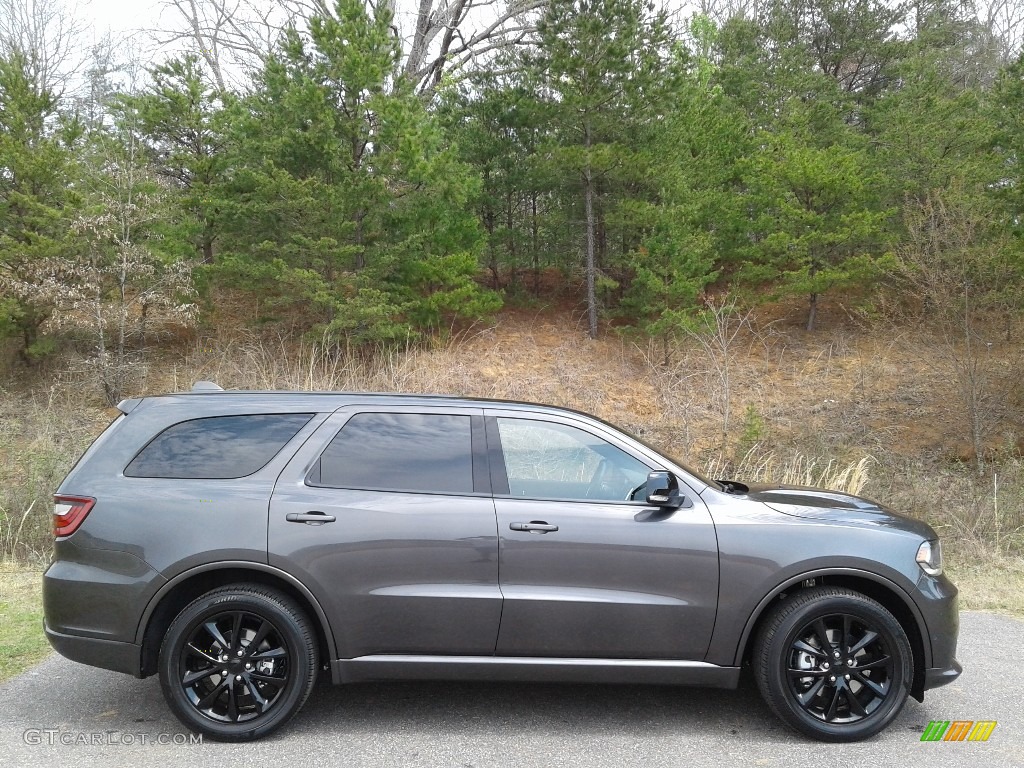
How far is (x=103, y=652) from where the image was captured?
4.05 meters

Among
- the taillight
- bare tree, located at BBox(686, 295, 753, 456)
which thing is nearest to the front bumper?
the taillight

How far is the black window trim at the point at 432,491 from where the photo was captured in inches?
165

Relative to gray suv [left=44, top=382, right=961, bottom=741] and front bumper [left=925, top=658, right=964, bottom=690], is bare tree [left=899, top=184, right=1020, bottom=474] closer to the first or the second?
front bumper [left=925, top=658, right=964, bottom=690]

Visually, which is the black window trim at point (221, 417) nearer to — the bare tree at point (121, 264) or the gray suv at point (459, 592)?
the gray suv at point (459, 592)

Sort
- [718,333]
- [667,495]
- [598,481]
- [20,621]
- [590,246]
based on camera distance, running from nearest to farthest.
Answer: [667,495], [598,481], [20,621], [718,333], [590,246]

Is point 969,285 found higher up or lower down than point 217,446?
higher up

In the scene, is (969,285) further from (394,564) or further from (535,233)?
(394,564)

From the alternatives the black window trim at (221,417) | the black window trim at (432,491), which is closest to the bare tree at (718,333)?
the black window trim at (432,491)

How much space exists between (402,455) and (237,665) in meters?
1.35

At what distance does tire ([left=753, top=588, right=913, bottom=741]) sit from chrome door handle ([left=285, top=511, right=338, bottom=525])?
92.6 inches

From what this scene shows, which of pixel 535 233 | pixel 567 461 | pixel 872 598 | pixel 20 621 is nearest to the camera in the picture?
pixel 872 598

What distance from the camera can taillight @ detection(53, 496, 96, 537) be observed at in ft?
13.5

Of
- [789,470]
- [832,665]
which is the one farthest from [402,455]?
[789,470]

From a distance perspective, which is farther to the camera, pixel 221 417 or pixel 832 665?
pixel 221 417
